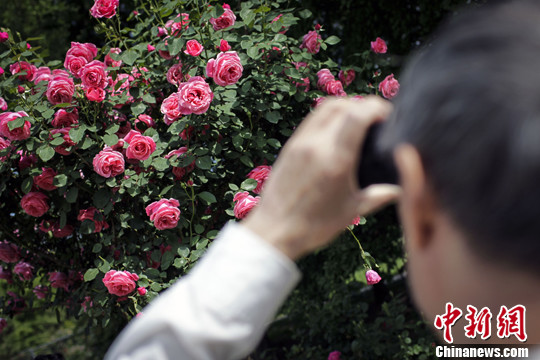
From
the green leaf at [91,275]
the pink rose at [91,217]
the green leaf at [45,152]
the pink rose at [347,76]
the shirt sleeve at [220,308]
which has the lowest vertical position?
the green leaf at [91,275]

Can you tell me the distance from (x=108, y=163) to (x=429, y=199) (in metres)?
1.86

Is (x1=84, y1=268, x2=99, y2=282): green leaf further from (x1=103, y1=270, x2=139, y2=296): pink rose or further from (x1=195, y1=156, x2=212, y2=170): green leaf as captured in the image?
(x1=195, y1=156, x2=212, y2=170): green leaf

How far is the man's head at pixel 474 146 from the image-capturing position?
0.56 metres

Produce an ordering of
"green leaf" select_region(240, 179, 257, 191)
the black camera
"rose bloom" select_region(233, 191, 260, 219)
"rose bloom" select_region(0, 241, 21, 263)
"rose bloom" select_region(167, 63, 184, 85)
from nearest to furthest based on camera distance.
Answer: the black camera < "rose bloom" select_region(233, 191, 260, 219) < "green leaf" select_region(240, 179, 257, 191) < "rose bloom" select_region(167, 63, 184, 85) < "rose bloom" select_region(0, 241, 21, 263)

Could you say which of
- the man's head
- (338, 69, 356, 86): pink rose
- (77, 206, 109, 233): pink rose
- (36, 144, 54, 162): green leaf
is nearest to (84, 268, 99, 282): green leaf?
(77, 206, 109, 233): pink rose

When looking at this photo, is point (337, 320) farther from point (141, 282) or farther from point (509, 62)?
point (509, 62)

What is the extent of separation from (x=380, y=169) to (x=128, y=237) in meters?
2.05

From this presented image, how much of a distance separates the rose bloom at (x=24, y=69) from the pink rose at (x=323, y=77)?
128 centimetres

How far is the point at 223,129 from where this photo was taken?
2.55 meters

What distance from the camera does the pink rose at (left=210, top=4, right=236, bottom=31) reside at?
8.14ft

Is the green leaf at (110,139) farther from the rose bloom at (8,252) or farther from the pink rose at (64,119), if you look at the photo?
the rose bloom at (8,252)

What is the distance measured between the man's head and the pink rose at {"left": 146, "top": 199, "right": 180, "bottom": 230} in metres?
1.68

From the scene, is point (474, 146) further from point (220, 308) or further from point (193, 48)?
point (193, 48)

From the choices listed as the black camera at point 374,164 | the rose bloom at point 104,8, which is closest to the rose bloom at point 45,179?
the rose bloom at point 104,8
